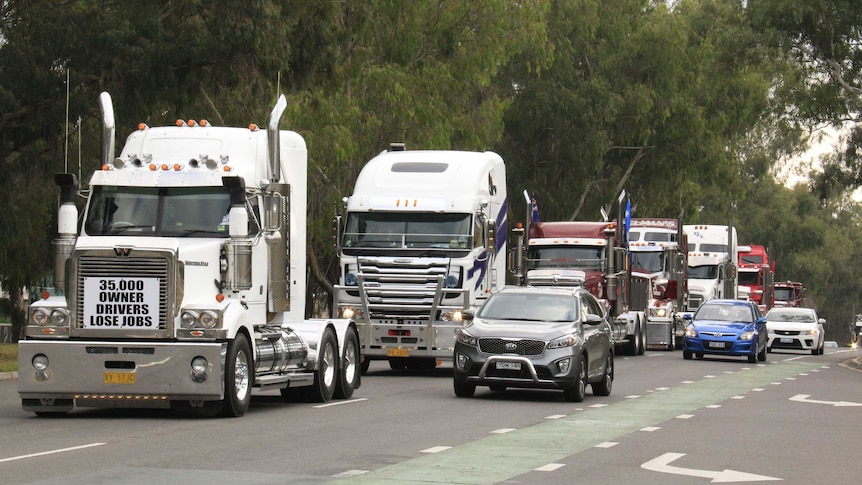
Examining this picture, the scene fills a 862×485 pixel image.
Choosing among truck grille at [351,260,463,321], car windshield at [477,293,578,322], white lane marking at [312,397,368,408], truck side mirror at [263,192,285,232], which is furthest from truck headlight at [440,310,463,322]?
truck side mirror at [263,192,285,232]

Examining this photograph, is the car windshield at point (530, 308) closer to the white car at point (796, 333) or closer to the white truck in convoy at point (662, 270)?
the white truck in convoy at point (662, 270)

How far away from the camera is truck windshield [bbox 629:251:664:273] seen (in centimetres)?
4622

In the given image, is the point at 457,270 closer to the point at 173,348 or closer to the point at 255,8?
the point at 255,8

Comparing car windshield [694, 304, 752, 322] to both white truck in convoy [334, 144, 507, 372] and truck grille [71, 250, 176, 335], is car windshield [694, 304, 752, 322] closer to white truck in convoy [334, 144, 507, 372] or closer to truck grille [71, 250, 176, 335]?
white truck in convoy [334, 144, 507, 372]

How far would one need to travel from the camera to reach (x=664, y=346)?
46.6 meters

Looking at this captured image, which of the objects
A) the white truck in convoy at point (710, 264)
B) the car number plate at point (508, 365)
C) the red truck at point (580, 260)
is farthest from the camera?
the white truck in convoy at point (710, 264)

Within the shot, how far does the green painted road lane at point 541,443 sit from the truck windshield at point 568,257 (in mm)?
11304

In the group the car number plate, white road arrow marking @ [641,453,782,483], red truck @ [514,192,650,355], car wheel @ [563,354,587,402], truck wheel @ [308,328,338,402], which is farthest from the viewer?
red truck @ [514,192,650,355]

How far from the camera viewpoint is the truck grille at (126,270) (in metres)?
17.6

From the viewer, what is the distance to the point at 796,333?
48750 millimetres

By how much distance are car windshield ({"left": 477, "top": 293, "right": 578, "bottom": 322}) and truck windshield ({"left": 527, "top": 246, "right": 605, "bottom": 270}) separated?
13.9 m

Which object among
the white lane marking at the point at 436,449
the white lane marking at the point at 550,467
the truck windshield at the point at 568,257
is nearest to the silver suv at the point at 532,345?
the white lane marking at the point at 436,449

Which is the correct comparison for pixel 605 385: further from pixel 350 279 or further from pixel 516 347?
pixel 350 279

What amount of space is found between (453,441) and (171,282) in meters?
4.23
